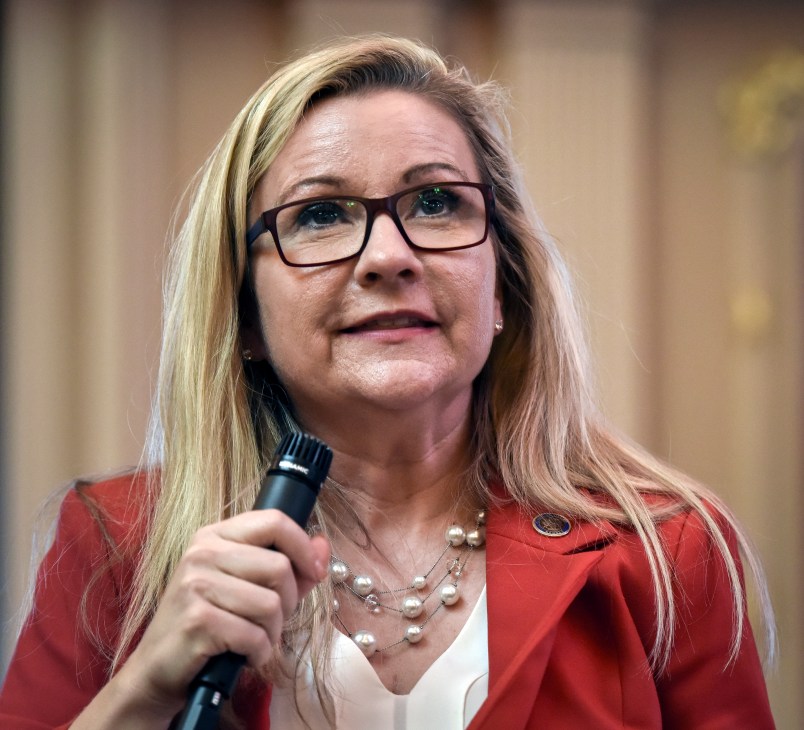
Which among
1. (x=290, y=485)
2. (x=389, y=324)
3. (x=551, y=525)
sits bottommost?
(x=551, y=525)

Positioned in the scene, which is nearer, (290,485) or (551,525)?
(290,485)

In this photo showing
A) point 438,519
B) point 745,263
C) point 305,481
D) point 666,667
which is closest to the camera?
point 305,481

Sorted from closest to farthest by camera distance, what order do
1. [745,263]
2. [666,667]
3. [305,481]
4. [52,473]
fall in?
[305,481], [666,667], [52,473], [745,263]

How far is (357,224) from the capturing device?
164 centimetres

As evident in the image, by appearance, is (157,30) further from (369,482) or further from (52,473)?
(369,482)

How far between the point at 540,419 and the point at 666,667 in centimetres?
46

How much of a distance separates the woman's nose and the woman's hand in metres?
0.52

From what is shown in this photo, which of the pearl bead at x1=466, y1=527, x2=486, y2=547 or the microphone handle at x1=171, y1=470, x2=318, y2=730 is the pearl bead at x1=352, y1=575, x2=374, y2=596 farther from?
the microphone handle at x1=171, y1=470, x2=318, y2=730

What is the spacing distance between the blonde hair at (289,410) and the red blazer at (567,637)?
0.03 meters

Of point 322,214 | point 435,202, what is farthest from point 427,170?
point 322,214

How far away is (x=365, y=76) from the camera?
5.81 ft

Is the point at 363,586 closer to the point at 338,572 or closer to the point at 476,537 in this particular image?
the point at 338,572

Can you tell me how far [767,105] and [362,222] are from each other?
296cm

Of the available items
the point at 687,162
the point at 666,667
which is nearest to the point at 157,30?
the point at 687,162
